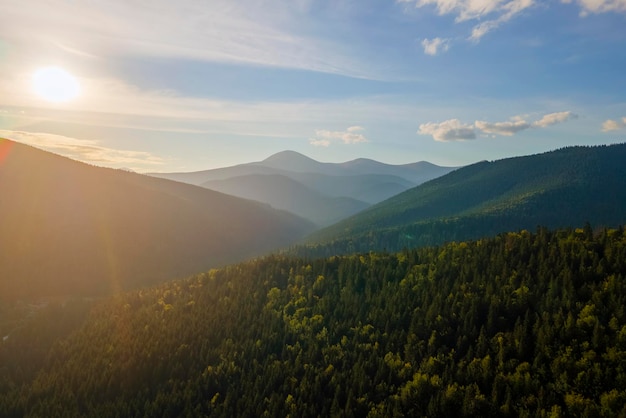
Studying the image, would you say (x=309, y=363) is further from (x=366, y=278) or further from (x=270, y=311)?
(x=366, y=278)

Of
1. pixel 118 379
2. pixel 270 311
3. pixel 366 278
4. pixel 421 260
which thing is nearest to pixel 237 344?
pixel 270 311

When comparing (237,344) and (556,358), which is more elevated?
(556,358)

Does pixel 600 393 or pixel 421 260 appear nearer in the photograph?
pixel 600 393

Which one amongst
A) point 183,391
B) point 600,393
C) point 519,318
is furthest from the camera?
point 183,391

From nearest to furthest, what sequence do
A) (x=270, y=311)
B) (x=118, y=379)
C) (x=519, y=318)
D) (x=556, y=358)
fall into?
(x=556, y=358), (x=519, y=318), (x=118, y=379), (x=270, y=311)

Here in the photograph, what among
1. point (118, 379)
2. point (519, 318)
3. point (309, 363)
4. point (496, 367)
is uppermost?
point (519, 318)

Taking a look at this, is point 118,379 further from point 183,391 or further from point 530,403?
point 530,403
